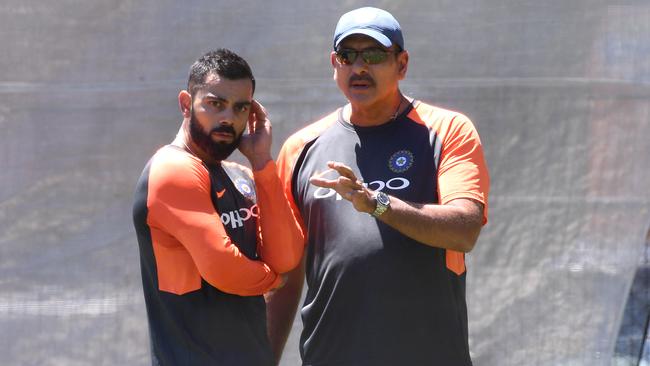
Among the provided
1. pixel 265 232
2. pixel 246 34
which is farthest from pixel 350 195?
pixel 246 34

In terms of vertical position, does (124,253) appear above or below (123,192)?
below

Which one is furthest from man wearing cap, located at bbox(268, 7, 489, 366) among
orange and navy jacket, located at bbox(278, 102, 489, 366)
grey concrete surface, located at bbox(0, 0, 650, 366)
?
grey concrete surface, located at bbox(0, 0, 650, 366)

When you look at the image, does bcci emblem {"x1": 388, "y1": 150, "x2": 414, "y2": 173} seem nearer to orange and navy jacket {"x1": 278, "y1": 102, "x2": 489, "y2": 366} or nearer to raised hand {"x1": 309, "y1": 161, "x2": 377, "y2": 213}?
orange and navy jacket {"x1": 278, "y1": 102, "x2": 489, "y2": 366}

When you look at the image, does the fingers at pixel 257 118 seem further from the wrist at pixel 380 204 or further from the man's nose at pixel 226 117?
the wrist at pixel 380 204

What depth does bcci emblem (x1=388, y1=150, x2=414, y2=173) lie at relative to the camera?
7.66 ft

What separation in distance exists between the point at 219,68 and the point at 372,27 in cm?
39

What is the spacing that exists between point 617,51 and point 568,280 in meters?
0.79

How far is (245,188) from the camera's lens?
7.73 feet

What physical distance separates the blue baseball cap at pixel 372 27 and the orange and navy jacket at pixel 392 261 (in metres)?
0.20

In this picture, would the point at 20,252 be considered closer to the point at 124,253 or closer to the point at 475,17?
the point at 124,253

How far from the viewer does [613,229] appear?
3250mm

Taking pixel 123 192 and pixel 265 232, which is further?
pixel 123 192

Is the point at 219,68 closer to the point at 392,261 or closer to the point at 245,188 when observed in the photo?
the point at 245,188

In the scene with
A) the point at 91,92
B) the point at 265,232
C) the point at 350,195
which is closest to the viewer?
the point at 350,195
